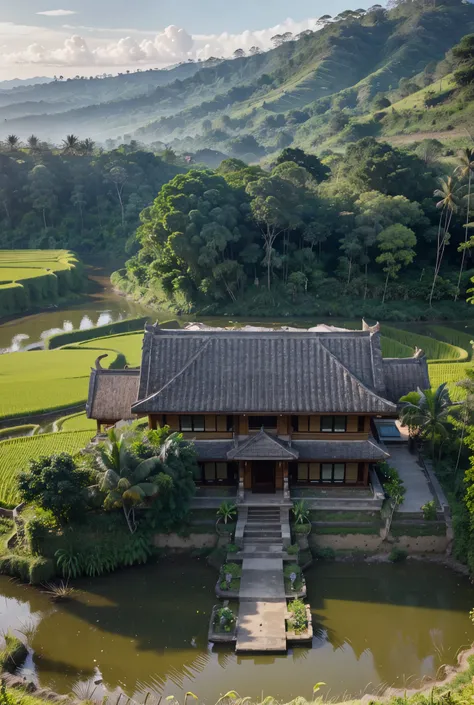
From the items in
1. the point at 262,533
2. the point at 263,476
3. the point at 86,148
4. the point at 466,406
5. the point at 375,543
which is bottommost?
the point at 375,543

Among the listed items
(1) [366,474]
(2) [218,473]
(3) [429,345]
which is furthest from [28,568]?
(3) [429,345]

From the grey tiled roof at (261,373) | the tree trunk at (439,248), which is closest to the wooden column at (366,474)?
the grey tiled roof at (261,373)

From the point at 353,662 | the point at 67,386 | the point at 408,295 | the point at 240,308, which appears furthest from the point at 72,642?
the point at 408,295

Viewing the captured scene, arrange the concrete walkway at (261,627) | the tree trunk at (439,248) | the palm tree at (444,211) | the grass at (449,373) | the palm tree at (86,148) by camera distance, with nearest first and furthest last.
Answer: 1. the concrete walkway at (261,627)
2. the grass at (449,373)
3. the palm tree at (444,211)
4. the tree trunk at (439,248)
5. the palm tree at (86,148)

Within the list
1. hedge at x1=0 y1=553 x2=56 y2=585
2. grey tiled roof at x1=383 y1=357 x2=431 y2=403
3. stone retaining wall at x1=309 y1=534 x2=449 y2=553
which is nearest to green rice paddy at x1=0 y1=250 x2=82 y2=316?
hedge at x1=0 y1=553 x2=56 y2=585

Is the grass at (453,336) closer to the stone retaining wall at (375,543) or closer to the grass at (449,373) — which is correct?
the grass at (449,373)

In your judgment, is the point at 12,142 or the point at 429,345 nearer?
the point at 429,345

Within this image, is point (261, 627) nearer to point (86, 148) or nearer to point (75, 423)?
point (75, 423)

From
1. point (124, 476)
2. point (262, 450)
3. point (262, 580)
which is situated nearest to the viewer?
point (262, 580)
